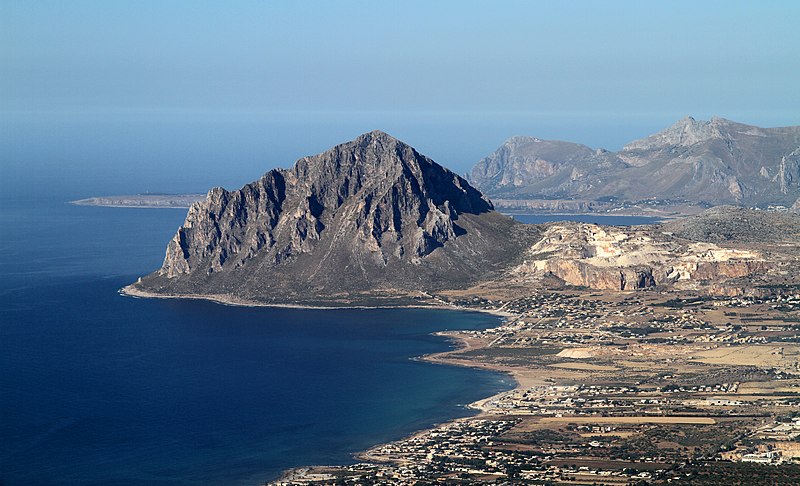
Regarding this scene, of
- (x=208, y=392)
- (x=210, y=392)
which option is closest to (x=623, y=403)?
(x=210, y=392)

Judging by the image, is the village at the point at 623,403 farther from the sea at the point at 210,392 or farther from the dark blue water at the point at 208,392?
the dark blue water at the point at 208,392

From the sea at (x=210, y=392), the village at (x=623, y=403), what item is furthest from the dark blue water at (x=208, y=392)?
the village at (x=623, y=403)

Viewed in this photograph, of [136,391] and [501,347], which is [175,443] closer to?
[136,391]

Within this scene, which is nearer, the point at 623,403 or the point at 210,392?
the point at 623,403

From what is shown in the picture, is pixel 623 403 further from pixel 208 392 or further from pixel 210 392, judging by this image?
pixel 208 392

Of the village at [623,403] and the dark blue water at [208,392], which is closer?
the village at [623,403]

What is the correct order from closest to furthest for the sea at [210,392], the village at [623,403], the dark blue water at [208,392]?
the village at [623,403], the sea at [210,392], the dark blue water at [208,392]
